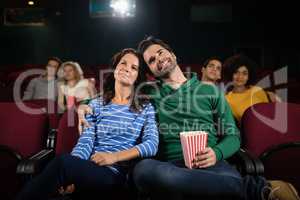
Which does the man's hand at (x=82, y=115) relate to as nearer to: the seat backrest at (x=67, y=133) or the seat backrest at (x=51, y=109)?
the seat backrest at (x=67, y=133)

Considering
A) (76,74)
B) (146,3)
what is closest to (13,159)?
(76,74)

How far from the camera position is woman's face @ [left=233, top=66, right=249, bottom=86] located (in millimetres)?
1952

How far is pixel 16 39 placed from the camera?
4.96m

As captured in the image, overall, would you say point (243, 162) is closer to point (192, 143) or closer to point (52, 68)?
point (192, 143)

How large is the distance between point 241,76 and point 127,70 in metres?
0.82

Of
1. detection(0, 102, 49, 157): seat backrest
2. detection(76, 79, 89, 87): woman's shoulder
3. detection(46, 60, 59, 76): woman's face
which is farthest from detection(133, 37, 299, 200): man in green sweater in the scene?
detection(46, 60, 59, 76): woman's face

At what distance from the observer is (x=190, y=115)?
4.47ft

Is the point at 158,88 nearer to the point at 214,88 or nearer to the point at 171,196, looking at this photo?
the point at 214,88

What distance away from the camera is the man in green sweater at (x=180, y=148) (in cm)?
104

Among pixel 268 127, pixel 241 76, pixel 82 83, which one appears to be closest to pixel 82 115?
pixel 268 127

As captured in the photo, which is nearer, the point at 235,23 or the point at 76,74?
the point at 76,74

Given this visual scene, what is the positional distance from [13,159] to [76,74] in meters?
1.55

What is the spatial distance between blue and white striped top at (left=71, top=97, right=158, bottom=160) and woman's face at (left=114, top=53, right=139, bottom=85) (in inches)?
4.1

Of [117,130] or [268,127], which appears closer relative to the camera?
[117,130]
